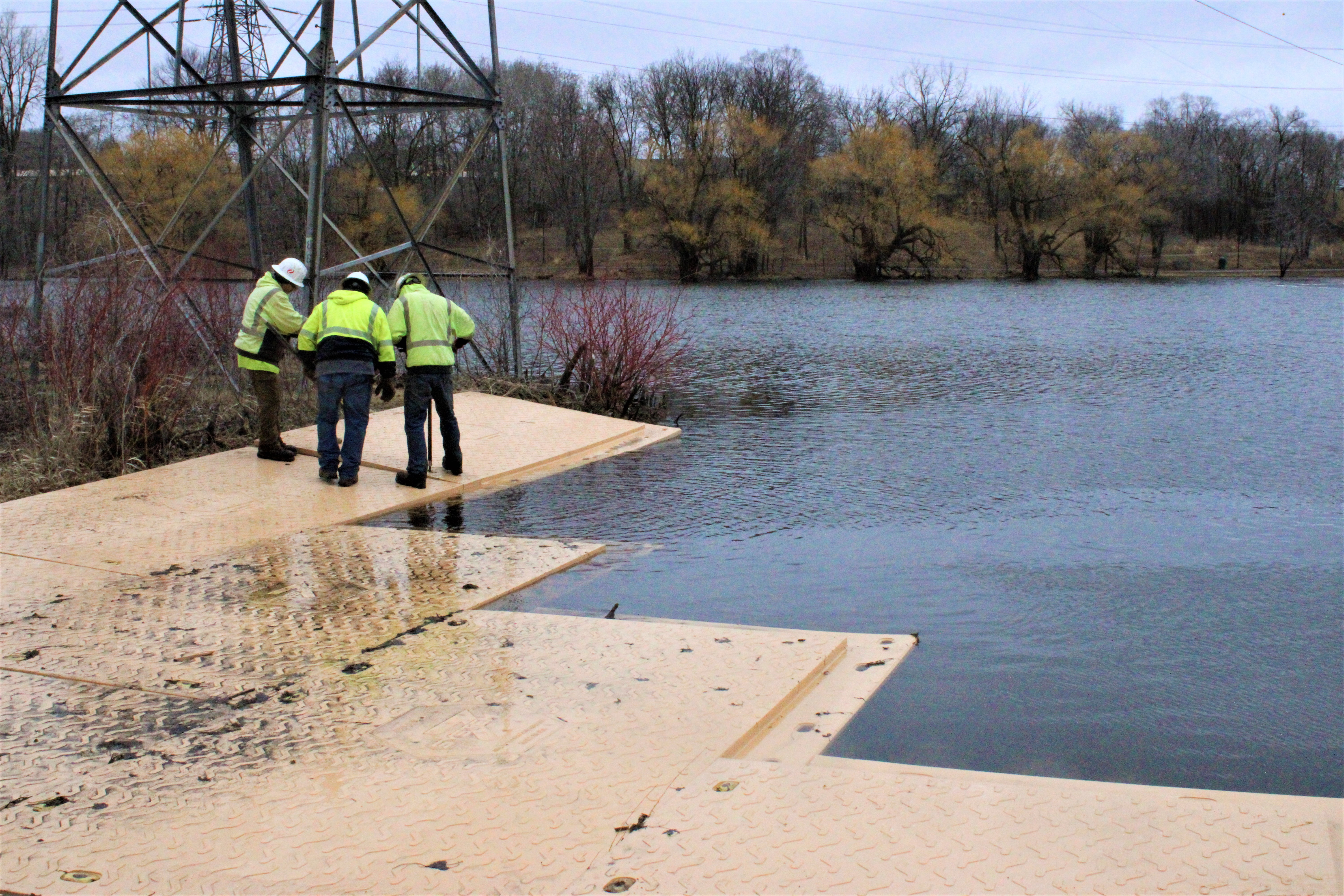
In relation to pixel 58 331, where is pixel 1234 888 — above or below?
below

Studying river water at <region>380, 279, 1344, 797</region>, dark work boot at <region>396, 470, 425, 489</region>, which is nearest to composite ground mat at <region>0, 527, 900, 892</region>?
river water at <region>380, 279, 1344, 797</region>

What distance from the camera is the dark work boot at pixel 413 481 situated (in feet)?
33.1

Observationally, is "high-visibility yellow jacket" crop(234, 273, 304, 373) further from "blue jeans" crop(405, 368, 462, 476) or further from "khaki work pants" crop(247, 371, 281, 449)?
"blue jeans" crop(405, 368, 462, 476)

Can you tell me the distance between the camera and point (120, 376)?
→ 10.6 metres

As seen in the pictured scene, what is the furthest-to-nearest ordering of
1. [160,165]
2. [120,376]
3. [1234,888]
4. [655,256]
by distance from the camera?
[655,256]
[160,165]
[120,376]
[1234,888]

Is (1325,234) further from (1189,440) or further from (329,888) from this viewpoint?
(329,888)

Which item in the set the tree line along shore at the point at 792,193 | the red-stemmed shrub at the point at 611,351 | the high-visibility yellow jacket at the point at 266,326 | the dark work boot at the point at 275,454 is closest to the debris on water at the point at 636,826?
the high-visibility yellow jacket at the point at 266,326

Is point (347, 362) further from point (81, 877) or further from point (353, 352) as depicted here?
point (81, 877)

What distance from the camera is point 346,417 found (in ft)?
32.3

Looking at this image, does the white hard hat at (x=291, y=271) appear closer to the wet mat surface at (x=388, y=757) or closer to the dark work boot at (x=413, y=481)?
the dark work boot at (x=413, y=481)

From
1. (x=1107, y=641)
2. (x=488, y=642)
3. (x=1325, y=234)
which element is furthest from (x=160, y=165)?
(x=1325, y=234)

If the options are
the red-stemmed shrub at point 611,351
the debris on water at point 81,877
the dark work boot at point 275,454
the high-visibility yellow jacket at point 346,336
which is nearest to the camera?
the debris on water at point 81,877

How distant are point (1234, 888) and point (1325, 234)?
3060 inches

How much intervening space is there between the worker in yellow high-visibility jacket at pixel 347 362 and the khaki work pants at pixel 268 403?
1.60ft
